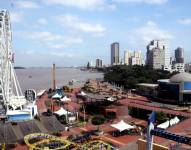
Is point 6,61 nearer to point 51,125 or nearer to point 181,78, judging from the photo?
point 51,125

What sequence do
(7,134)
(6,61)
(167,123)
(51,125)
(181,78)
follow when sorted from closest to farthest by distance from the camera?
1. (7,134)
2. (51,125)
3. (167,123)
4. (6,61)
5. (181,78)

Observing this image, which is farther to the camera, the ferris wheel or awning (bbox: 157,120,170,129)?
the ferris wheel

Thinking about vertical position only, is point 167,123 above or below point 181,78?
below

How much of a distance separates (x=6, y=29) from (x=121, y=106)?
27.6 m

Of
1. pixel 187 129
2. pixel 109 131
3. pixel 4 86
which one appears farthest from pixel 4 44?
pixel 187 129

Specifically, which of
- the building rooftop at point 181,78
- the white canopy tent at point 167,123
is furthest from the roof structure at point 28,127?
the building rooftop at point 181,78

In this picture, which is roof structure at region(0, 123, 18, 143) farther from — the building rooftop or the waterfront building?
the building rooftop

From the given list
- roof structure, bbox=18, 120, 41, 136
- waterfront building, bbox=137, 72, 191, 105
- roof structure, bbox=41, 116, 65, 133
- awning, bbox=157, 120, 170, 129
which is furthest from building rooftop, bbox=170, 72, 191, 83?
roof structure, bbox=18, 120, 41, 136

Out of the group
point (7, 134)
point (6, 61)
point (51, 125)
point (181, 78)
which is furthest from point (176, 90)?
point (7, 134)

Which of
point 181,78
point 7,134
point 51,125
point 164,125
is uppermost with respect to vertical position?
point 181,78

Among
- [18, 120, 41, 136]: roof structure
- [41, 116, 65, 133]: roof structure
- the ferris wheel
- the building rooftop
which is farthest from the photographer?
the building rooftop

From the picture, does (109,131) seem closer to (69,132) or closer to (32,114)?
(69,132)

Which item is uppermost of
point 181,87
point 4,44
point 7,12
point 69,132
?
point 7,12

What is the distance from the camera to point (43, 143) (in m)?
40.9
